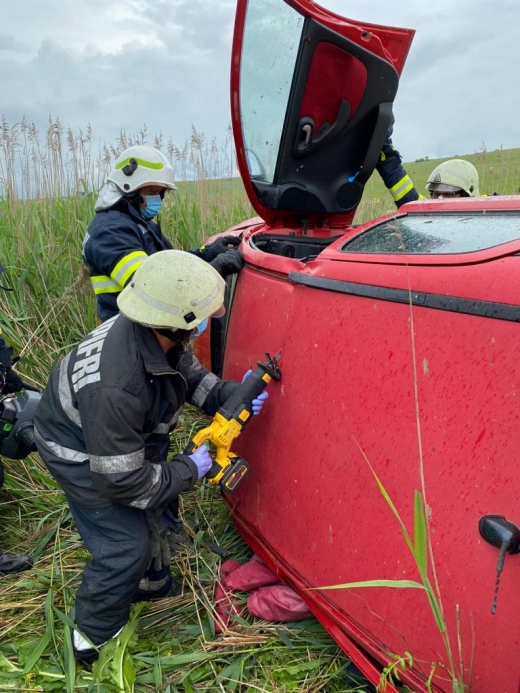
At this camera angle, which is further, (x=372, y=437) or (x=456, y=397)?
(x=372, y=437)

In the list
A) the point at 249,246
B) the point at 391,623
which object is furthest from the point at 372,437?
the point at 249,246

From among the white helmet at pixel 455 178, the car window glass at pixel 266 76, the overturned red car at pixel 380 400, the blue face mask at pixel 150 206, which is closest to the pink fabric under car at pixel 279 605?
the overturned red car at pixel 380 400

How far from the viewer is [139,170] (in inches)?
119

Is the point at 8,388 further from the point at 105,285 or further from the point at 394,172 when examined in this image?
the point at 394,172

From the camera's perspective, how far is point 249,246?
2434 millimetres

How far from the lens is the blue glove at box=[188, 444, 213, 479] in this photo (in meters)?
2.04

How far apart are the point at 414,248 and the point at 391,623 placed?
1.00 m

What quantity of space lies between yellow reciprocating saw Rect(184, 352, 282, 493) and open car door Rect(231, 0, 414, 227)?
0.99 metres

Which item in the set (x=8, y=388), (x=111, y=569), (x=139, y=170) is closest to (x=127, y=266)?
(x=139, y=170)

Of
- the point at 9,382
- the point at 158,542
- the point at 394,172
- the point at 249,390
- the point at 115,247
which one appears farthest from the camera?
the point at 394,172

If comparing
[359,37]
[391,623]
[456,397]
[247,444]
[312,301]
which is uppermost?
[359,37]

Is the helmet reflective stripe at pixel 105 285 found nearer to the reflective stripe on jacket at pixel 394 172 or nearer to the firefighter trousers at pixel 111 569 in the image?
the firefighter trousers at pixel 111 569

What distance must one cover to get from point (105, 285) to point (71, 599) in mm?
1549

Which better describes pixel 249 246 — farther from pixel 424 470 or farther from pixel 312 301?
pixel 424 470
